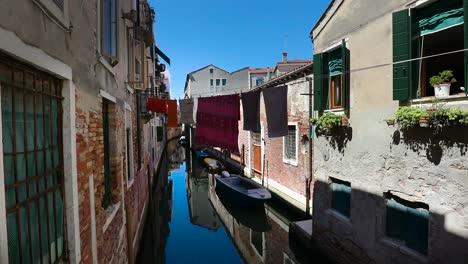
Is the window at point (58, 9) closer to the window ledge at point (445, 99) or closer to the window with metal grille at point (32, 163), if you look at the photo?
the window with metal grille at point (32, 163)

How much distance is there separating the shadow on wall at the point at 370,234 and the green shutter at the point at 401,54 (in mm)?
1954

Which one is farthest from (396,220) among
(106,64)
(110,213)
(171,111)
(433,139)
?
(171,111)

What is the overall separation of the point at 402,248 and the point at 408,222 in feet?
1.48

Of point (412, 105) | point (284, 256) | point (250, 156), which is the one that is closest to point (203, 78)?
point (250, 156)

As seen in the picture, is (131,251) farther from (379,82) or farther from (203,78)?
(203,78)

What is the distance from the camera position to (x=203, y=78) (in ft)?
127

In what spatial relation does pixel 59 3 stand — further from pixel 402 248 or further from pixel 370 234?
pixel 370 234

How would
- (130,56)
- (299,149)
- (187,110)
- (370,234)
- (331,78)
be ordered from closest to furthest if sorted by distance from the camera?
(370,234) < (331,78) < (130,56) < (299,149) < (187,110)

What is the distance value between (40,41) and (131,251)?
18.4 feet

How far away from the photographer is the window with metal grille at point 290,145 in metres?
11.8

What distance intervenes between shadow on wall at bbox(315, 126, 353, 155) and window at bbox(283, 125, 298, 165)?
4.81m

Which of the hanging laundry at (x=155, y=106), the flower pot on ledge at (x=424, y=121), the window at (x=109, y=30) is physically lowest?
the flower pot on ledge at (x=424, y=121)

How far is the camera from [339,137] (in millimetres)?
6336

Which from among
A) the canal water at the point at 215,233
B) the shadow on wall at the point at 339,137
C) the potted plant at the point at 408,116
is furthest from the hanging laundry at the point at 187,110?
the potted plant at the point at 408,116
